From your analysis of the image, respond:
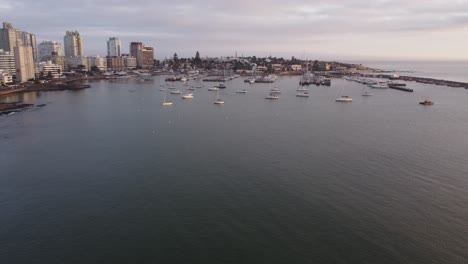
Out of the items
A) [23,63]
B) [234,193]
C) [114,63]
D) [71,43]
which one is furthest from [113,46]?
[234,193]

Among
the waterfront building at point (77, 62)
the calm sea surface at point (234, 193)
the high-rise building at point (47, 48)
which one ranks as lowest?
the calm sea surface at point (234, 193)

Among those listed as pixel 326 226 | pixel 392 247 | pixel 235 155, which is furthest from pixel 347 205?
pixel 235 155

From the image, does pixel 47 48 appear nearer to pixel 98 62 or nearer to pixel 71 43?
pixel 71 43

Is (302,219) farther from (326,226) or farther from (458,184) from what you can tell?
(458,184)

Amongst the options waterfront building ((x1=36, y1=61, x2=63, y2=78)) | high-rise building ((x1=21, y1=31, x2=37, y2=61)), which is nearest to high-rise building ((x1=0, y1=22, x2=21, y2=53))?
high-rise building ((x1=21, y1=31, x2=37, y2=61))

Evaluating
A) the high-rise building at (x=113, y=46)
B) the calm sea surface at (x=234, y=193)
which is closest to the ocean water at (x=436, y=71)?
the calm sea surface at (x=234, y=193)

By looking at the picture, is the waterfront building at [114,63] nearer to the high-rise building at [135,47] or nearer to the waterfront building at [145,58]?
the waterfront building at [145,58]

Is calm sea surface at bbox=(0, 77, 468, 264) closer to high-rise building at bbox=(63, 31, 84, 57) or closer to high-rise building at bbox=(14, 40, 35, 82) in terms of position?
high-rise building at bbox=(14, 40, 35, 82)
